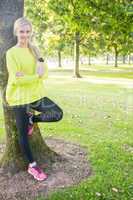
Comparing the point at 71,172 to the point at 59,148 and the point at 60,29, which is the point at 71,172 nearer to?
the point at 59,148

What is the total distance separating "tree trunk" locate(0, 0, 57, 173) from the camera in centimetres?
555

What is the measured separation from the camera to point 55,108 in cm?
550

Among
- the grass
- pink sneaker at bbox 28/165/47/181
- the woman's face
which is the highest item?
the woman's face

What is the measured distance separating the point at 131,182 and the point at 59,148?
1755 millimetres

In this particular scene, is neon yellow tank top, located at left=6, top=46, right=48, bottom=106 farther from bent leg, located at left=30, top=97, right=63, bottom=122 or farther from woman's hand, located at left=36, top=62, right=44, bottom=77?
bent leg, located at left=30, top=97, right=63, bottom=122

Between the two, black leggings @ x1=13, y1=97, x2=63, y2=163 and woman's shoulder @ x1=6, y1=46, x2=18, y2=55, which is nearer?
woman's shoulder @ x1=6, y1=46, x2=18, y2=55

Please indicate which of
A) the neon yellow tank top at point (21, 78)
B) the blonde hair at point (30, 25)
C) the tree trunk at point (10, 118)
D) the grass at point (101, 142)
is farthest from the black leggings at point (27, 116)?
the grass at point (101, 142)

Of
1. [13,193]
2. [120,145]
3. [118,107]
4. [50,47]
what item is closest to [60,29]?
[50,47]

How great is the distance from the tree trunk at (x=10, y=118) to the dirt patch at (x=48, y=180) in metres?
0.17

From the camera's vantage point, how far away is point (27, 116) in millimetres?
5375

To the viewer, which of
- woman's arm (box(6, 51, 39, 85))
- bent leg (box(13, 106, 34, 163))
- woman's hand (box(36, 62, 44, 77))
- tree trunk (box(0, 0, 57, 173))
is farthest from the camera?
tree trunk (box(0, 0, 57, 173))

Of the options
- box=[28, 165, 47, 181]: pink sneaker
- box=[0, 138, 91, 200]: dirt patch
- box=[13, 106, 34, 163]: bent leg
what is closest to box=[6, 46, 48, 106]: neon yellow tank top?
box=[13, 106, 34, 163]: bent leg

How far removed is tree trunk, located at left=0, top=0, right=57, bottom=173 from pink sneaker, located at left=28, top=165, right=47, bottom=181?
25cm

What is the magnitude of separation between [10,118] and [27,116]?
1.41 feet
